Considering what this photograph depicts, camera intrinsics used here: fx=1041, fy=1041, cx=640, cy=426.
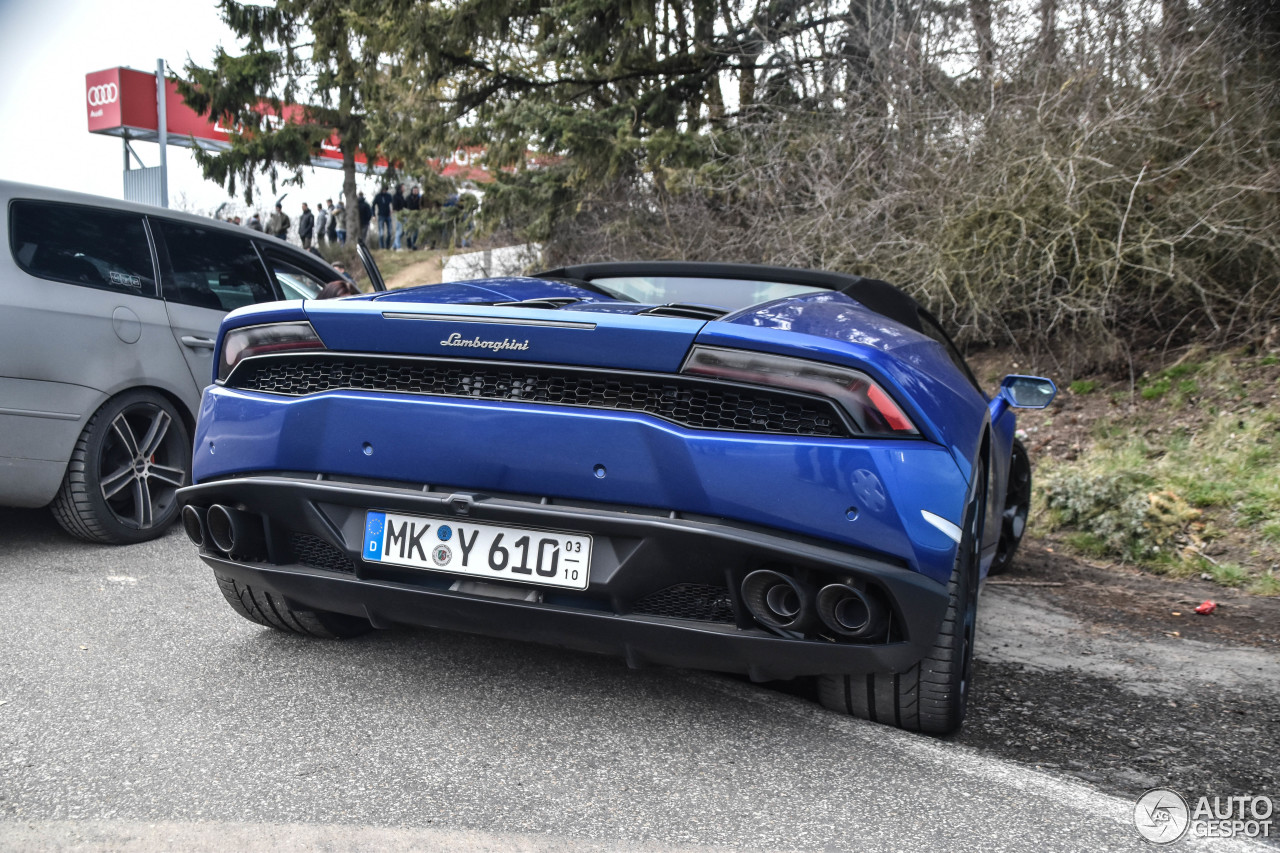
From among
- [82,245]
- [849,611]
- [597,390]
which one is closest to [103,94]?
[82,245]

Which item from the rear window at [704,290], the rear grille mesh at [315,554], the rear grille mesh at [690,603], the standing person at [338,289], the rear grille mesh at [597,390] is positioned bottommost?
the rear grille mesh at [690,603]

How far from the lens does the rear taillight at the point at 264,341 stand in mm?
2713

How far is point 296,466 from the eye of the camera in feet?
8.74

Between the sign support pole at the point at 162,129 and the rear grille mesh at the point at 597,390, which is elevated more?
the sign support pole at the point at 162,129

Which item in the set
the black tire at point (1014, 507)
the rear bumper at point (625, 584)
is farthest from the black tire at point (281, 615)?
the black tire at point (1014, 507)

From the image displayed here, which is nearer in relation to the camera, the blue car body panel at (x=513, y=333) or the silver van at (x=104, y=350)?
the blue car body panel at (x=513, y=333)

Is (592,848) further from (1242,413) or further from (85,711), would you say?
(1242,413)

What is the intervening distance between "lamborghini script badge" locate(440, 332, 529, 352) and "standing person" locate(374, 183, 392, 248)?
25.1m

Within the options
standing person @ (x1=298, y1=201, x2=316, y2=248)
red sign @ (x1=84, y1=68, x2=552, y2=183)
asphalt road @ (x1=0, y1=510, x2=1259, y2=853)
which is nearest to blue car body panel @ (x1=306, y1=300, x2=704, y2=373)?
asphalt road @ (x1=0, y1=510, x2=1259, y2=853)

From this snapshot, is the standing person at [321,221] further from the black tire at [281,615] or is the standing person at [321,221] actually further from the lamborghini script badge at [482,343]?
the lamborghini script badge at [482,343]

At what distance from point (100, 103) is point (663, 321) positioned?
28442 mm

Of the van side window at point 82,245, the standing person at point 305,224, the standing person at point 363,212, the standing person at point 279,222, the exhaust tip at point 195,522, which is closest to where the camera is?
the exhaust tip at point 195,522

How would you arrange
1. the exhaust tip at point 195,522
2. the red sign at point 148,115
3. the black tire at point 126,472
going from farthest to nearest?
the red sign at point 148,115
the black tire at point 126,472
the exhaust tip at point 195,522

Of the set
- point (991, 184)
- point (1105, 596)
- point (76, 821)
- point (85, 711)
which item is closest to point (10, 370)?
point (85, 711)
